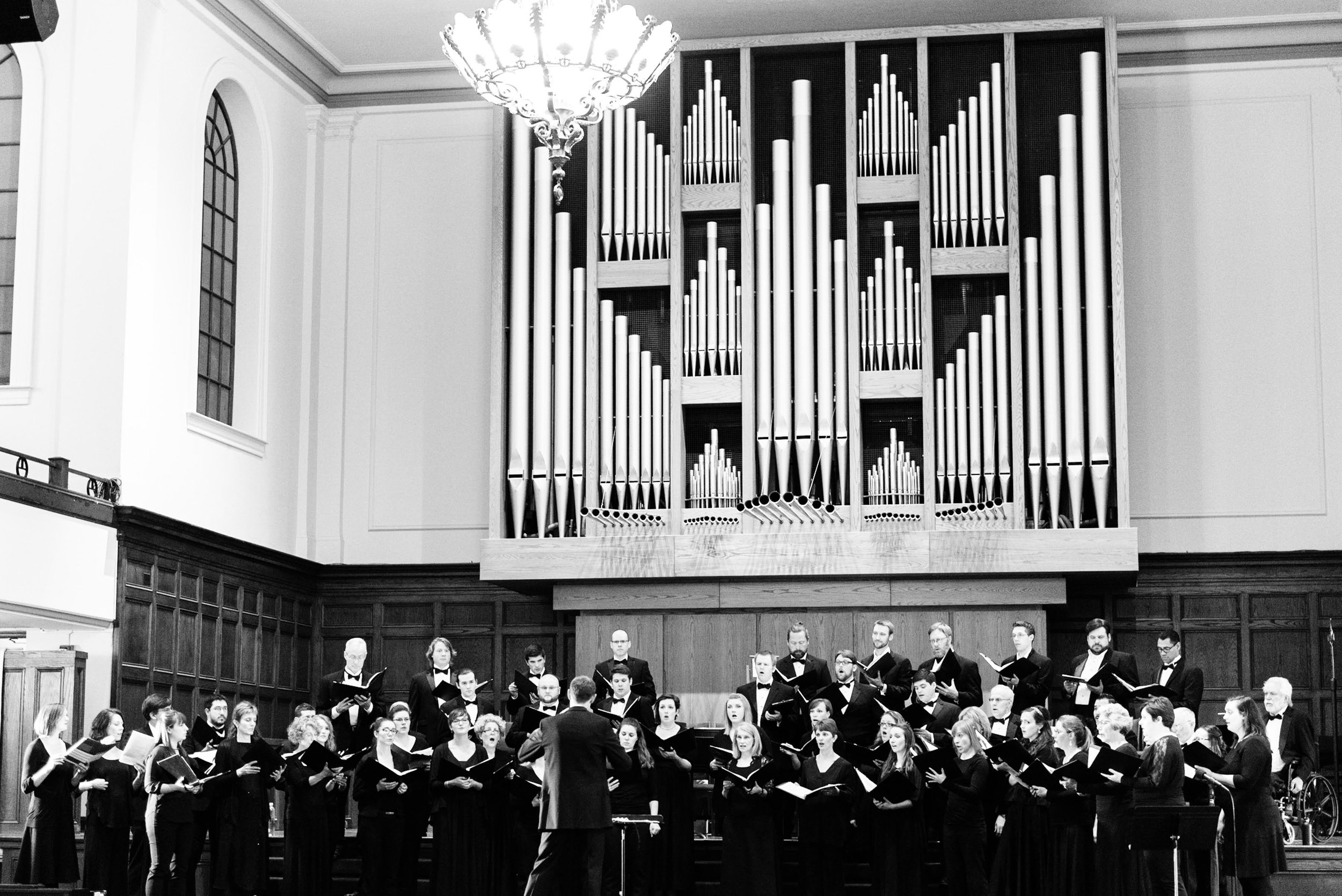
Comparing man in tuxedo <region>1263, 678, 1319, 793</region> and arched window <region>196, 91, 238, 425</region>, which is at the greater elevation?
arched window <region>196, 91, 238, 425</region>

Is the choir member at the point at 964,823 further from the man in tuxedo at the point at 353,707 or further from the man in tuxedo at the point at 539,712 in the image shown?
the man in tuxedo at the point at 353,707

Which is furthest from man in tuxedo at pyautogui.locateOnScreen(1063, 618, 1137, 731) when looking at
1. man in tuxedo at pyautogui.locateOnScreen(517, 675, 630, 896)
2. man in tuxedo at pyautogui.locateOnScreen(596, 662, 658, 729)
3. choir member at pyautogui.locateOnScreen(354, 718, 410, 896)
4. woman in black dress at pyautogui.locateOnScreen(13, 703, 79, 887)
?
woman in black dress at pyautogui.locateOnScreen(13, 703, 79, 887)

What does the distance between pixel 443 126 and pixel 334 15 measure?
1.39 metres

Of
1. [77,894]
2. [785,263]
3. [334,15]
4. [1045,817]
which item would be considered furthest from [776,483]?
[77,894]

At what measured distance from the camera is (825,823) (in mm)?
9773

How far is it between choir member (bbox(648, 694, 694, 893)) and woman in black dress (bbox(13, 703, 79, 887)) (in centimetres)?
336

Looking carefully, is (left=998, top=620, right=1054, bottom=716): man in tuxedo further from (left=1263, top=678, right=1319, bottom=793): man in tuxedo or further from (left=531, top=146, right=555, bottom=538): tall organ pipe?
(left=531, top=146, right=555, bottom=538): tall organ pipe

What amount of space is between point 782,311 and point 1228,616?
4.13 m

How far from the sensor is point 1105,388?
12750mm

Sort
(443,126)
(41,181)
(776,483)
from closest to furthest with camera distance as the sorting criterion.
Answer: (41,181)
(776,483)
(443,126)

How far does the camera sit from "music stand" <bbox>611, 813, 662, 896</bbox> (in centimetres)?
862

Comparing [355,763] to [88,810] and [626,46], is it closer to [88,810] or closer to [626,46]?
[88,810]

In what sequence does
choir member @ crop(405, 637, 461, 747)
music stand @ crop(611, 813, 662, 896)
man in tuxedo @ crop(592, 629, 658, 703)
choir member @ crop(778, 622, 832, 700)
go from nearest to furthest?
music stand @ crop(611, 813, 662, 896), man in tuxedo @ crop(592, 629, 658, 703), choir member @ crop(778, 622, 832, 700), choir member @ crop(405, 637, 461, 747)

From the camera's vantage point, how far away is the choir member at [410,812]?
10109 millimetres
